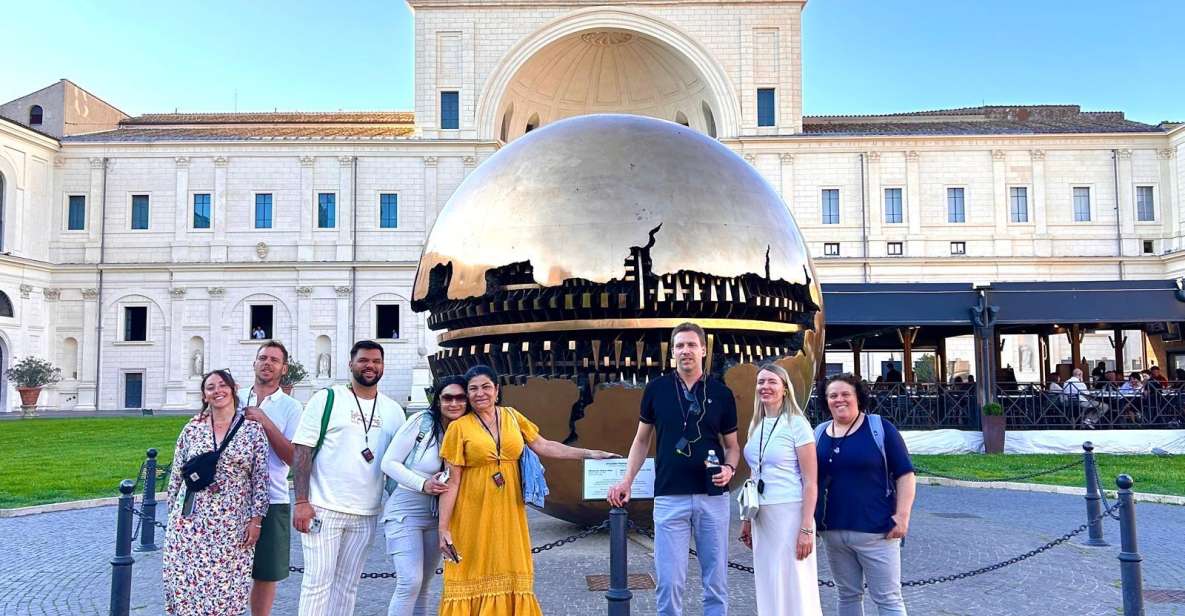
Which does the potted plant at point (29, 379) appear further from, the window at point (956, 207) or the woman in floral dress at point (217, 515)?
the window at point (956, 207)

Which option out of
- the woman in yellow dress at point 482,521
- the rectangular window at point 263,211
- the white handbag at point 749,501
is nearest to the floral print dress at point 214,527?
the woman in yellow dress at point 482,521

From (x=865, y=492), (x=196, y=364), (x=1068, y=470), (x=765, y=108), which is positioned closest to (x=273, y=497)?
(x=865, y=492)

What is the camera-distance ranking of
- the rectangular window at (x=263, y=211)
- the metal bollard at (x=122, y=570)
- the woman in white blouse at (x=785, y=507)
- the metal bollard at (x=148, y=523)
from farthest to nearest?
the rectangular window at (x=263, y=211), the metal bollard at (x=148, y=523), the metal bollard at (x=122, y=570), the woman in white blouse at (x=785, y=507)

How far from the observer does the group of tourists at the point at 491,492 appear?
4176mm

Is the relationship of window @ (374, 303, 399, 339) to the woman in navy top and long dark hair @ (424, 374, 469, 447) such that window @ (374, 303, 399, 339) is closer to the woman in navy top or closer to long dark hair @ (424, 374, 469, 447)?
long dark hair @ (424, 374, 469, 447)

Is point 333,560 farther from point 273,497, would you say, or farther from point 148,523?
point 148,523

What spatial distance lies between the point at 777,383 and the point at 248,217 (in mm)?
44378

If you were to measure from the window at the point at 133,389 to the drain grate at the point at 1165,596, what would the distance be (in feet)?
149

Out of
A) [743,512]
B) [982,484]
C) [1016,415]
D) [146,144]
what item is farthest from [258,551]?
[146,144]

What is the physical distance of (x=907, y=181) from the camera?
144 ft

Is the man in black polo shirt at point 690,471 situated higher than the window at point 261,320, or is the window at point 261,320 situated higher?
the window at point 261,320

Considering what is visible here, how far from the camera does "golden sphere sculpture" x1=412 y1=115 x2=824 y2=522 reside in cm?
560

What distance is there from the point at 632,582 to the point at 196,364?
42.4 meters

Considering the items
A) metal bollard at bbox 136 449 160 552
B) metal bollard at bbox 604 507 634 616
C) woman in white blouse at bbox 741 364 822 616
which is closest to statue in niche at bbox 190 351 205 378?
metal bollard at bbox 136 449 160 552
